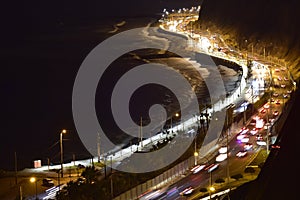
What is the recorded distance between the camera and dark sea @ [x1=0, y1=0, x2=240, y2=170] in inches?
920

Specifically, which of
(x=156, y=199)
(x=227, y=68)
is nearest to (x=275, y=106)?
(x=156, y=199)

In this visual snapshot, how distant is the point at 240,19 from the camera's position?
156ft

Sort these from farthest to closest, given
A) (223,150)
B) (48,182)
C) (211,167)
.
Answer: (223,150), (48,182), (211,167)

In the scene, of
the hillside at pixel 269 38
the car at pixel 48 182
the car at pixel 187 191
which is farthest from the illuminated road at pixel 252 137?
the car at pixel 48 182

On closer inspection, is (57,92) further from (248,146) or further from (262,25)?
(248,146)

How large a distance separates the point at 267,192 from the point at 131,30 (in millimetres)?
55267

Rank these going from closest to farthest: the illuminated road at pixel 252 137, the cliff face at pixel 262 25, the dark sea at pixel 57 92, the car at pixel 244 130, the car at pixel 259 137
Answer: the illuminated road at pixel 252 137, the car at pixel 259 137, the car at pixel 244 130, the dark sea at pixel 57 92, the cliff face at pixel 262 25

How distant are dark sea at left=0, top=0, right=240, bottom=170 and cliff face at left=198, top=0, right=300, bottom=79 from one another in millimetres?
3213

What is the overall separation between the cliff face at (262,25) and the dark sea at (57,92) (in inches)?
126

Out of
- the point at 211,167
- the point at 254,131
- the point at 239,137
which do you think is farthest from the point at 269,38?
the point at 211,167

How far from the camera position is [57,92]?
35.1 meters

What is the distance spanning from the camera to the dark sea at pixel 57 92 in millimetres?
23359

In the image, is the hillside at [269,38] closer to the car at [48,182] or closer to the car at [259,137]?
the car at [259,137]

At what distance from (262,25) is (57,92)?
54.5ft
